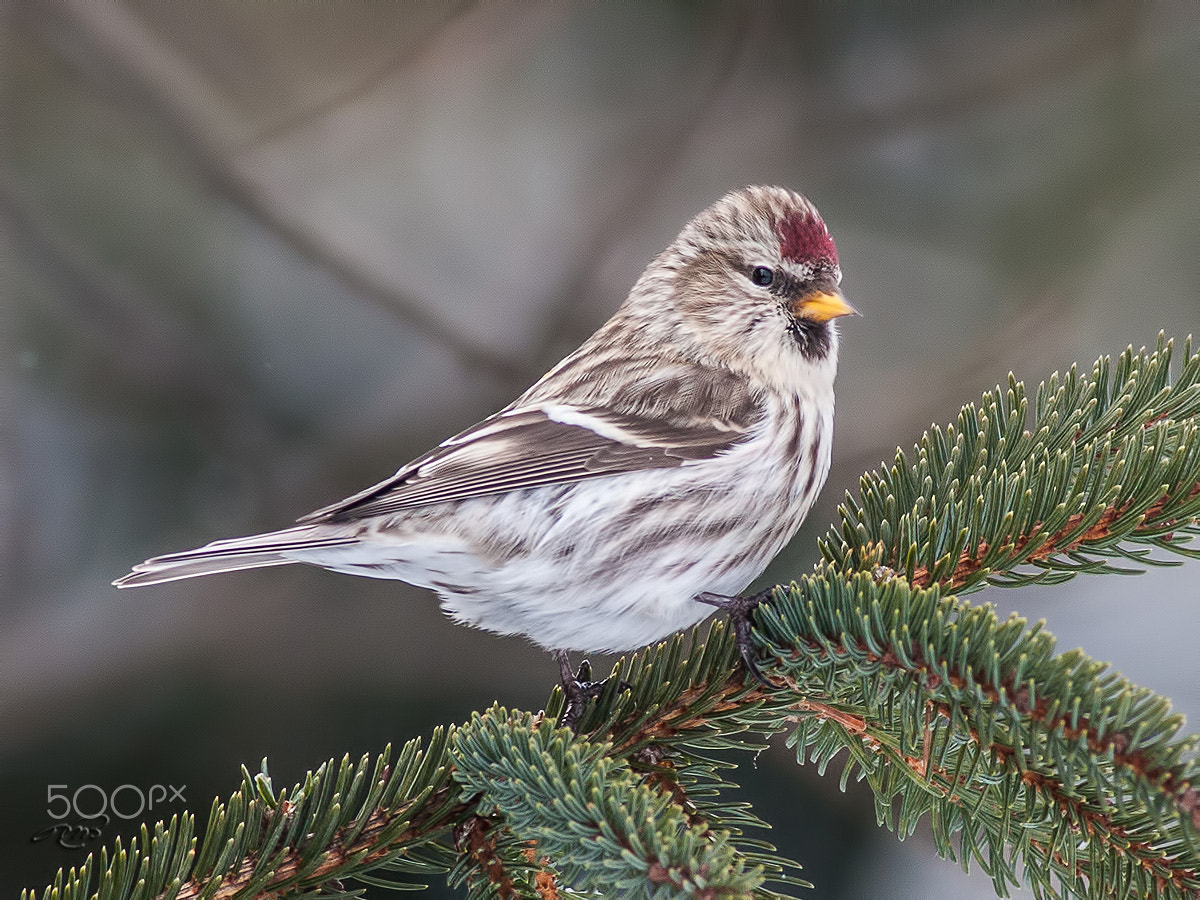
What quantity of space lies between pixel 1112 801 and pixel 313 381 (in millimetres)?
1236

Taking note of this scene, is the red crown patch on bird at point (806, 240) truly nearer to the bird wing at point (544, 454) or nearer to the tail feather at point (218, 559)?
the bird wing at point (544, 454)

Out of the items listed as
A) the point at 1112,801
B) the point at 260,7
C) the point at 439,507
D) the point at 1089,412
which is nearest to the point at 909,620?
the point at 1112,801

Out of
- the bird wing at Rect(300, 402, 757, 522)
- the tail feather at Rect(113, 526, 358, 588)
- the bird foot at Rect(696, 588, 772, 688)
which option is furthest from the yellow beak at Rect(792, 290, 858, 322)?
the tail feather at Rect(113, 526, 358, 588)

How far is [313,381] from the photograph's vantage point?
5.12 feet

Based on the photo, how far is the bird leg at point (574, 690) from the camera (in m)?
0.95

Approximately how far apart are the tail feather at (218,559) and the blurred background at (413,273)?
491 millimetres

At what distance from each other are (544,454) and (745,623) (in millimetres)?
313

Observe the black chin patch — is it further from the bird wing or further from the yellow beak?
the bird wing

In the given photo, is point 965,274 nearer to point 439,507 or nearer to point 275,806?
point 439,507

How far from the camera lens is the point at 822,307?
1.17 metres

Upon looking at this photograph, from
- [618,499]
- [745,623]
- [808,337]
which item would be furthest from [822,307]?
[745,623]

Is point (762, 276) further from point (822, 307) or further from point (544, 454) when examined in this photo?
point (544, 454)

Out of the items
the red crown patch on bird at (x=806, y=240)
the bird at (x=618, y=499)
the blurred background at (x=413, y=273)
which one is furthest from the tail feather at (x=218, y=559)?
the red crown patch on bird at (x=806, y=240)

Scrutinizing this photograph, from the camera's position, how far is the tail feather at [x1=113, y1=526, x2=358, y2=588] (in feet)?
3.01
